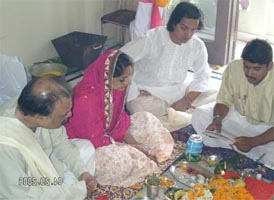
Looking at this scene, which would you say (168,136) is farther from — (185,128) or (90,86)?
(90,86)

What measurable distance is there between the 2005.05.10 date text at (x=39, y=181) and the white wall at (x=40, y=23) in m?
2.03

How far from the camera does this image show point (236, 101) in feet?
8.80

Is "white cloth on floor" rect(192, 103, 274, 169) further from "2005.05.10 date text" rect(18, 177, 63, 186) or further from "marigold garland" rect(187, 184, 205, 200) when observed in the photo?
"2005.05.10 date text" rect(18, 177, 63, 186)

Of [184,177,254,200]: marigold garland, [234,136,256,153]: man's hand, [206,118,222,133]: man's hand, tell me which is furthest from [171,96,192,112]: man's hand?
[184,177,254,200]: marigold garland

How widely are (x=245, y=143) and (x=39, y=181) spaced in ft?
4.06

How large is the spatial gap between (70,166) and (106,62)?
576 mm

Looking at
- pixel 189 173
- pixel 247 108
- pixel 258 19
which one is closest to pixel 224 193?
pixel 189 173

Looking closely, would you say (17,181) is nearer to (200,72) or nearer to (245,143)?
(245,143)

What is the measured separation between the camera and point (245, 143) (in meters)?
2.50

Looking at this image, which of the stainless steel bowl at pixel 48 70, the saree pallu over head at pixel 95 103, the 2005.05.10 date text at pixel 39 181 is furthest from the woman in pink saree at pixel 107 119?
the stainless steel bowl at pixel 48 70

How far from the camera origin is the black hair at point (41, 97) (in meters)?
1.76

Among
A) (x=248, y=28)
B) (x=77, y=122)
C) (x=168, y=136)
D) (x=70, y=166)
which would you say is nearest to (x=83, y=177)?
(x=70, y=166)

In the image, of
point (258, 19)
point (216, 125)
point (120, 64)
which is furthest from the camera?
point (258, 19)

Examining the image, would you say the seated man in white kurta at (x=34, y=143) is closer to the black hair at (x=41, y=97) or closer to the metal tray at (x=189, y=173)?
the black hair at (x=41, y=97)
